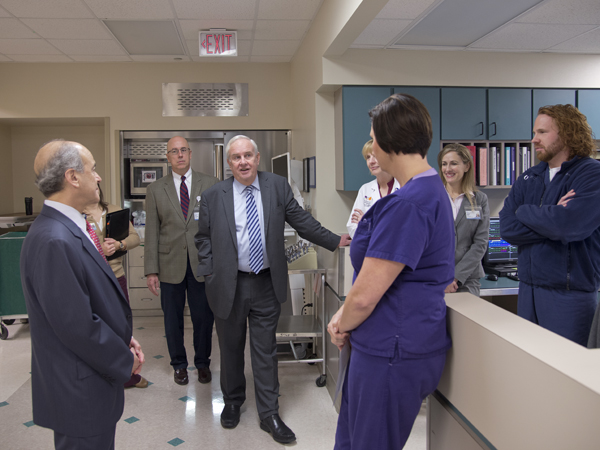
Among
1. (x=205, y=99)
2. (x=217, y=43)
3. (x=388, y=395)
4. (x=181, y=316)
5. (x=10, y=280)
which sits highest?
(x=217, y=43)

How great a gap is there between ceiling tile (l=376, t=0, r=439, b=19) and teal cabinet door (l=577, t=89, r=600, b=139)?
194 cm

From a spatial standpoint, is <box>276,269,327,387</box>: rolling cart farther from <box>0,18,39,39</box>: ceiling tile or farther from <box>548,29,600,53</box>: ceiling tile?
<box>0,18,39,39</box>: ceiling tile

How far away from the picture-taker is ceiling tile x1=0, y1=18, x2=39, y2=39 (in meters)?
3.89

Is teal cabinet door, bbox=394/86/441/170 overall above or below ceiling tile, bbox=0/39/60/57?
below

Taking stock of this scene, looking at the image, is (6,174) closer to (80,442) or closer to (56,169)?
(56,169)

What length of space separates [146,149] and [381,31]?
3.16 meters

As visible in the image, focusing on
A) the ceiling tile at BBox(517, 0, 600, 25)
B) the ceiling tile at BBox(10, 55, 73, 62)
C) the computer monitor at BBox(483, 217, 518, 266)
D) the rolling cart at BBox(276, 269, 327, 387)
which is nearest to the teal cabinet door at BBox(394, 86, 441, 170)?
the computer monitor at BBox(483, 217, 518, 266)

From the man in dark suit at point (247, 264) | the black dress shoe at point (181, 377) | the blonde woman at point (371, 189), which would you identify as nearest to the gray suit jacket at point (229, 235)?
the man in dark suit at point (247, 264)

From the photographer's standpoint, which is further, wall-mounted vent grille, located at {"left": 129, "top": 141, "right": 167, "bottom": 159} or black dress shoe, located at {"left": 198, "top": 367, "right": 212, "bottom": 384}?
wall-mounted vent grille, located at {"left": 129, "top": 141, "right": 167, "bottom": 159}

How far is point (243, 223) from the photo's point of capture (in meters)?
2.58

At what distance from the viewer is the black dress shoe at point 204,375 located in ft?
10.8

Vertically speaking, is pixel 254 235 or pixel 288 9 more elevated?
pixel 288 9

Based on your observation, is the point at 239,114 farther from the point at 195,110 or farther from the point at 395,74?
the point at 395,74

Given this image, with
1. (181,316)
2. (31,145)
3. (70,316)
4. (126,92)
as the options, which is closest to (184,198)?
(181,316)
